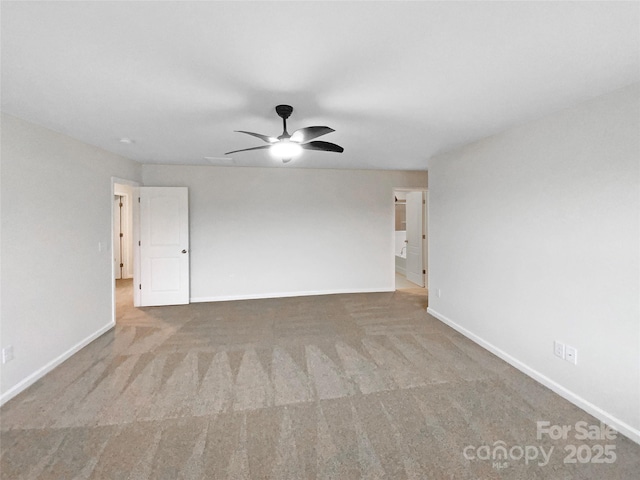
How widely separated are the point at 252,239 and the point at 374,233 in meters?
2.25

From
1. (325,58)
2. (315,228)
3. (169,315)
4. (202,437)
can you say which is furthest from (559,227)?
(169,315)

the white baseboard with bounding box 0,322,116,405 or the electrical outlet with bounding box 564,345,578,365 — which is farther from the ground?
the electrical outlet with bounding box 564,345,578,365

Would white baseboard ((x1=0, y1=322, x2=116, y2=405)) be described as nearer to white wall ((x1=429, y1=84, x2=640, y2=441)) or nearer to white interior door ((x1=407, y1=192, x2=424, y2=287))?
white wall ((x1=429, y1=84, x2=640, y2=441))

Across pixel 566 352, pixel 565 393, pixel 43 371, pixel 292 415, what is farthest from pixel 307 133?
pixel 43 371

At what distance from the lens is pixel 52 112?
2.34 metres

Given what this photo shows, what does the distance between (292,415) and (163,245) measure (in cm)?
361

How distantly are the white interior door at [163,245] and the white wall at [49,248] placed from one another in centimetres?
88

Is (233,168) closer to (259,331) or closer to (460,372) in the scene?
(259,331)

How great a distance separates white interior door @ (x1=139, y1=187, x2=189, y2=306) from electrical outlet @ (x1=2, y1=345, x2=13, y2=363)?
91.7 inches

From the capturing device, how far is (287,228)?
5.20 metres

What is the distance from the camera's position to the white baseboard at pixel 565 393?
74.7 inches

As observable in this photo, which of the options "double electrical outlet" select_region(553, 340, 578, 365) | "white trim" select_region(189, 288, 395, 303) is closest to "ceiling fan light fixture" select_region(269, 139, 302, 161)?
"double electrical outlet" select_region(553, 340, 578, 365)

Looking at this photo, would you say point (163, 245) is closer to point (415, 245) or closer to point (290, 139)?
point (290, 139)

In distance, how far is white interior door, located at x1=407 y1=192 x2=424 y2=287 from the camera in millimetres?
6204
